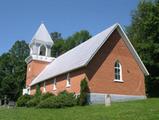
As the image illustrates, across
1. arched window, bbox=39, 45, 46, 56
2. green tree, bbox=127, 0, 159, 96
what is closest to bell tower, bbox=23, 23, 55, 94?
arched window, bbox=39, 45, 46, 56

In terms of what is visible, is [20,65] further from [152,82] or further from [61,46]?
[152,82]

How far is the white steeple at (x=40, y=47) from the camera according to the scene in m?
55.8

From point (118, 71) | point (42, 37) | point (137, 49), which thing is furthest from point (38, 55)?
point (118, 71)

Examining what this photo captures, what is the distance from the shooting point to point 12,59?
8394cm

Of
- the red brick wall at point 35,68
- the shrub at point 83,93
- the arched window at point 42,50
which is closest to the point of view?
the shrub at point 83,93

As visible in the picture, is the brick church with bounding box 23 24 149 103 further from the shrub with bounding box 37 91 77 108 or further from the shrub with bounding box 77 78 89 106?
the shrub with bounding box 37 91 77 108

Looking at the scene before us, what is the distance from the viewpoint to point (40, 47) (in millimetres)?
57531

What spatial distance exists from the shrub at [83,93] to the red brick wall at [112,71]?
0.95 metres

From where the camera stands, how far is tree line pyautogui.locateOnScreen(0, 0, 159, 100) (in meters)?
46.5

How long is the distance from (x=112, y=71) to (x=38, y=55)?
25.5 metres

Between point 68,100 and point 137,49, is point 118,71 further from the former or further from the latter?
point 137,49

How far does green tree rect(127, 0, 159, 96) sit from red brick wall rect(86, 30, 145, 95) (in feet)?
37.7

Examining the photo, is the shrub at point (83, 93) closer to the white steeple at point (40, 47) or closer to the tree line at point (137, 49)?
the tree line at point (137, 49)

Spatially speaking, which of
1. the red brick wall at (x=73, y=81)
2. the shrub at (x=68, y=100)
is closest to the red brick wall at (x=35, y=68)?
the red brick wall at (x=73, y=81)
